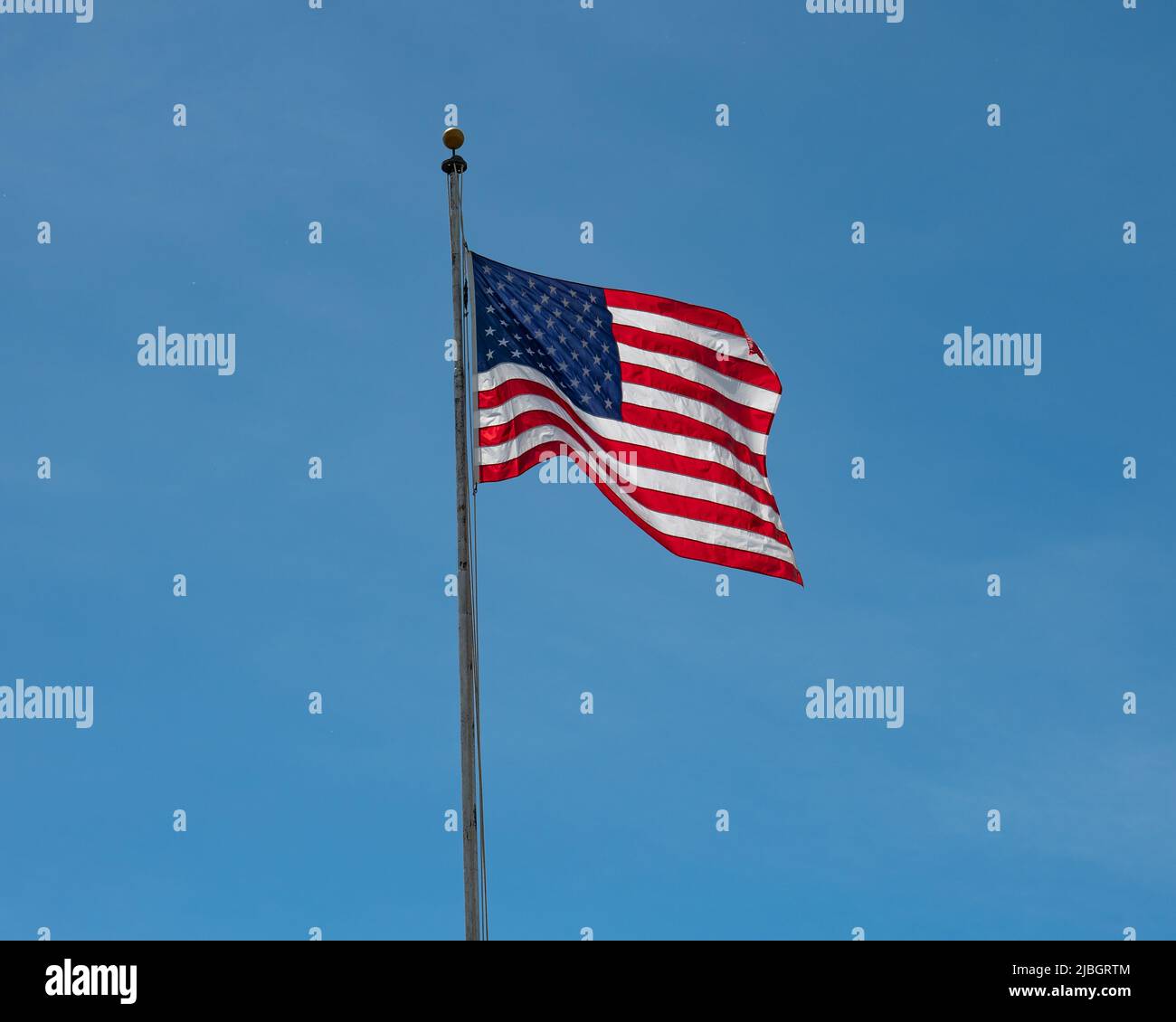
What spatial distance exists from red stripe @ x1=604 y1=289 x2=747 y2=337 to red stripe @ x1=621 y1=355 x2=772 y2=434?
36.8 inches

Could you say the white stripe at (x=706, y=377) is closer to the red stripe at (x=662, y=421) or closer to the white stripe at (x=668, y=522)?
the red stripe at (x=662, y=421)

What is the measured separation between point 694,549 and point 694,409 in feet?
8.22

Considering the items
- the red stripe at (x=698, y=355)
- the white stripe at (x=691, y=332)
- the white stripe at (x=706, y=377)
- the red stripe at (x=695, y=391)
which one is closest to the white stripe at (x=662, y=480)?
the red stripe at (x=695, y=391)

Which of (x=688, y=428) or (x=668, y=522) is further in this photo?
(x=688, y=428)

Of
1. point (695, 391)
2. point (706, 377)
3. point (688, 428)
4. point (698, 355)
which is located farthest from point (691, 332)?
point (688, 428)

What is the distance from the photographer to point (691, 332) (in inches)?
1004

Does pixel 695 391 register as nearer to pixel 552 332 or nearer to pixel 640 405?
pixel 640 405

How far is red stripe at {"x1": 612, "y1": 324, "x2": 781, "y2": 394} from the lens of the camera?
24922 millimetres

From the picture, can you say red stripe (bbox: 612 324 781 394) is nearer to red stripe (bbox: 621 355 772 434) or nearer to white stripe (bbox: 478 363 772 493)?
red stripe (bbox: 621 355 772 434)

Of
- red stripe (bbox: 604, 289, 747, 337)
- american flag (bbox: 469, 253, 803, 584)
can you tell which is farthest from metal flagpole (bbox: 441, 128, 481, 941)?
red stripe (bbox: 604, 289, 747, 337)

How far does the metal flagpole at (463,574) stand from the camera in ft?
65.6
